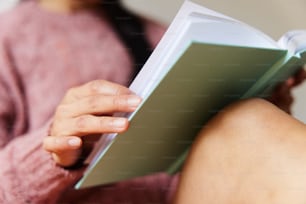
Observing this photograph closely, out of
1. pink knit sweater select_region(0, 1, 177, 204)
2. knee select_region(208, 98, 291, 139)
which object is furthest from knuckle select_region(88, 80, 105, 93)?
pink knit sweater select_region(0, 1, 177, 204)

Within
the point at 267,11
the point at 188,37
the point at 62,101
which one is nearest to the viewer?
the point at 188,37

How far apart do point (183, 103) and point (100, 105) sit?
0.07 meters

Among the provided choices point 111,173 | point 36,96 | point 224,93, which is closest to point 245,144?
point 224,93

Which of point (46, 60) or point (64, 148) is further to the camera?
point (46, 60)

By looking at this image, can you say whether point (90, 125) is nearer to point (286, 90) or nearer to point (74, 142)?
point (74, 142)

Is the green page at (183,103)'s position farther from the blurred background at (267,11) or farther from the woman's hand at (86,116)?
the blurred background at (267,11)

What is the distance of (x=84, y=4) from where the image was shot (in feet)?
2.57

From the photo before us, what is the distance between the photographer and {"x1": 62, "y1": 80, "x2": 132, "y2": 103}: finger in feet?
1.36

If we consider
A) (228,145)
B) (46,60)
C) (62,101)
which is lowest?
(46,60)

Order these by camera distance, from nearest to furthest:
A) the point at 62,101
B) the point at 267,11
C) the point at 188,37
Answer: the point at 188,37 < the point at 62,101 < the point at 267,11

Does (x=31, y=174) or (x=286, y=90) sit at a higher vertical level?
(x=286, y=90)

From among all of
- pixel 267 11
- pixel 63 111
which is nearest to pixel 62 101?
pixel 63 111

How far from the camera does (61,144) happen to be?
1.41 feet

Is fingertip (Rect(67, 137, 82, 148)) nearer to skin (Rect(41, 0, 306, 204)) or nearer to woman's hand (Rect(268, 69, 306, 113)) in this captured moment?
skin (Rect(41, 0, 306, 204))
